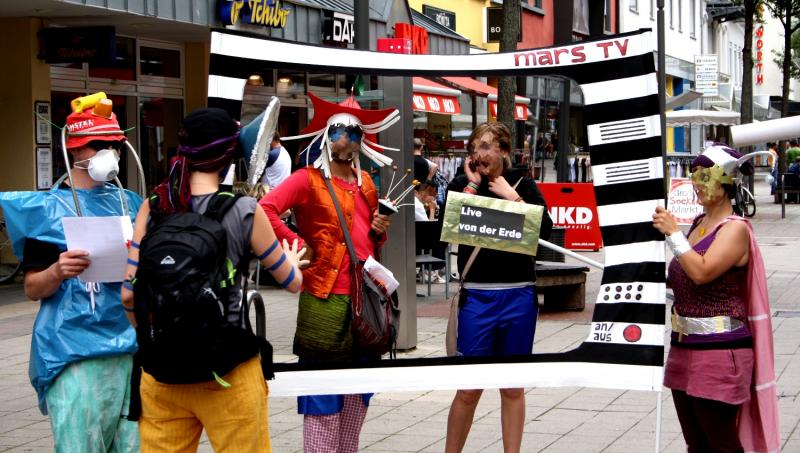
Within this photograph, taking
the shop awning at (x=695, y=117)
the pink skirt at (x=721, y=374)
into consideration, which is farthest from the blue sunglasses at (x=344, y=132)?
the shop awning at (x=695, y=117)

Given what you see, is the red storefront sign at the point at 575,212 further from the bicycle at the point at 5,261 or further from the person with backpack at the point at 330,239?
the person with backpack at the point at 330,239

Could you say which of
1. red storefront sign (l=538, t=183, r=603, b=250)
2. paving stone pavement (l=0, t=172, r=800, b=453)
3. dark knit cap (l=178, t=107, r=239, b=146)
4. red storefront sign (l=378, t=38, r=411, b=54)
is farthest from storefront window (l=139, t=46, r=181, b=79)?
dark knit cap (l=178, t=107, r=239, b=146)

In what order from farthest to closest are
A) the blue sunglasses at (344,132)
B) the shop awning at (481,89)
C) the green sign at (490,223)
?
1. the shop awning at (481,89)
2. the green sign at (490,223)
3. the blue sunglasses at (344,132)

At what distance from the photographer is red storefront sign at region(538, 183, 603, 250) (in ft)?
52.9

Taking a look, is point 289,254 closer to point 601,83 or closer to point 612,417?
point 601,83

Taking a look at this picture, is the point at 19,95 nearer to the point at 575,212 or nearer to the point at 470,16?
the point at 575,212

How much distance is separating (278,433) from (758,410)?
304 cm

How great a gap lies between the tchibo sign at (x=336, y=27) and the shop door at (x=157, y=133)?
2.61 metres

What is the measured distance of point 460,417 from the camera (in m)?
5.56

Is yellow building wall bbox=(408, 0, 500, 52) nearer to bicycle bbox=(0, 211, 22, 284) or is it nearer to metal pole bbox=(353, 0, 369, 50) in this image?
bicycle bbox=(0, 211, 22, 284)

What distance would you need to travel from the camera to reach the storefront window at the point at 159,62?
17453 mm

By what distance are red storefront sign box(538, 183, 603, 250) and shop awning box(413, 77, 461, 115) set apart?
1832mm

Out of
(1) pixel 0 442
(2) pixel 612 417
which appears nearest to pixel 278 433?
(1) pixel 0 442

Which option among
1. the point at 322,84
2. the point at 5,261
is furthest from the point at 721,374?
the point at 322,84
